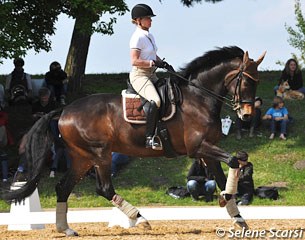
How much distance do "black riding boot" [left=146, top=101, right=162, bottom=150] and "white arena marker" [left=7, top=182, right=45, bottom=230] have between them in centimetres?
204

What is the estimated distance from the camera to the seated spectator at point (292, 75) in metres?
19.0

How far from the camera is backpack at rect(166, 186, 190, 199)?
14836 millimetres

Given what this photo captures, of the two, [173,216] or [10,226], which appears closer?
[173,216]

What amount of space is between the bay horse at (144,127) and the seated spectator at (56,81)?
25.6 feet

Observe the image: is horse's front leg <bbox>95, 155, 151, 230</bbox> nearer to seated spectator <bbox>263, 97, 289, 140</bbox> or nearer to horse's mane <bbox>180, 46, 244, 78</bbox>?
horse's mane <bbox>180, 46, 244, 78</bbox>

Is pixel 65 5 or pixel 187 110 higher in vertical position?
pixel 65 5

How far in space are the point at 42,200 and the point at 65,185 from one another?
4.84 meters

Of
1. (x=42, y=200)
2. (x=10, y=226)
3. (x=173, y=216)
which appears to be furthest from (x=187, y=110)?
(x=42, y=200)

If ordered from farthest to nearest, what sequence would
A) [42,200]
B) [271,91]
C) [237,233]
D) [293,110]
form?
[271,91] → [293,110] → [42,200] → [237,233]

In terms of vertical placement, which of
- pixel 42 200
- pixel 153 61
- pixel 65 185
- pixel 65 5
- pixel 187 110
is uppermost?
pixel 65 5

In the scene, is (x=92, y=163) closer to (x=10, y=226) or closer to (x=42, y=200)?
(x=10, y=226)

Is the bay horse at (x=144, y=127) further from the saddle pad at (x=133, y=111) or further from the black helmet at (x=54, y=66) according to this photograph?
the black helmet at (x=54, y=66)

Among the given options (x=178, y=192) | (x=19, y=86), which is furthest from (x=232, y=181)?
Result: (x=19, y=86)

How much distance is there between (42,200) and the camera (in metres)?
14.9
